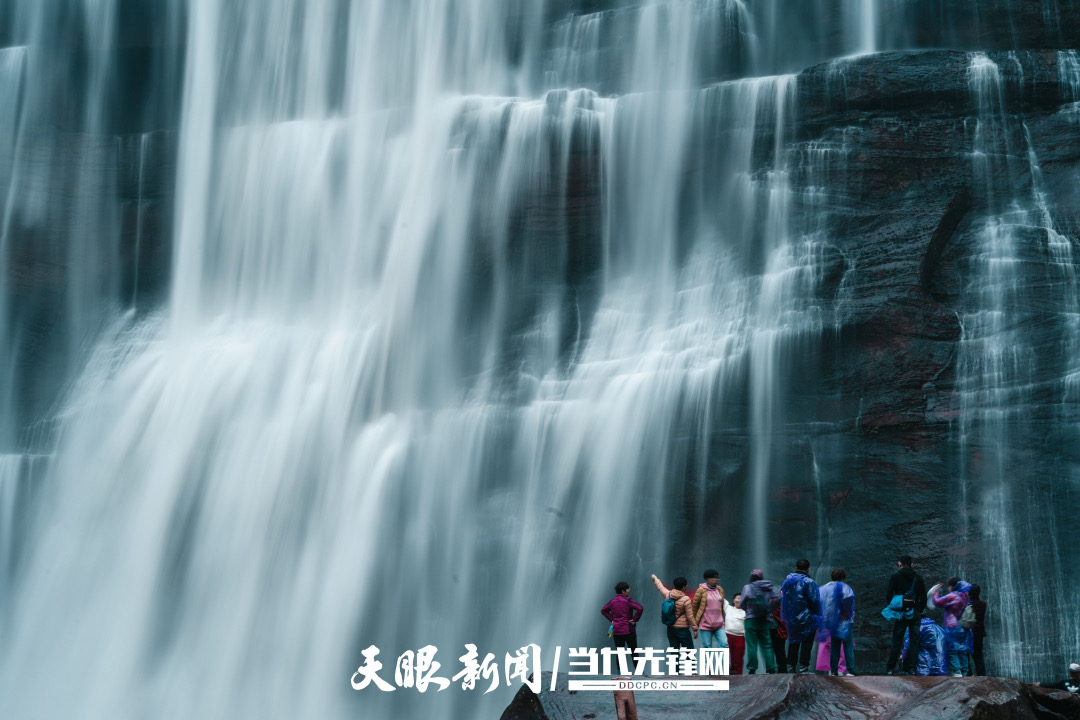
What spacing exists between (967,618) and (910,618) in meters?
0.66

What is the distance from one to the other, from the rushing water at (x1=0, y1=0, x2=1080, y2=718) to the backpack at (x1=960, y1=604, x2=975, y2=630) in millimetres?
4264

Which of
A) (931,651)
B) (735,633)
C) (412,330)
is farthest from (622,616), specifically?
(412,330)

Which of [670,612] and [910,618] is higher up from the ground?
[670,612]

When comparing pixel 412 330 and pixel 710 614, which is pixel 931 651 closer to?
pixel 710 614

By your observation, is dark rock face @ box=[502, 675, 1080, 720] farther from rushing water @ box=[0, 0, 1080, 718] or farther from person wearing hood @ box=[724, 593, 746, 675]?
rushing water @ box=[0, 0, 1080, 718]

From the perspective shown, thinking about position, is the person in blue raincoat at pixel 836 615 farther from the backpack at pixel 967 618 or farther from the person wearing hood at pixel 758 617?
the backpack at pixel 967 618

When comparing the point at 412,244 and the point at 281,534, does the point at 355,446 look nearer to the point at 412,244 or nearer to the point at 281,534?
the point at 281,534

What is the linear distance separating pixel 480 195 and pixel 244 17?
816 centimetres

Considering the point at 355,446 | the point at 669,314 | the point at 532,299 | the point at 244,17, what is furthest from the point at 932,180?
the point at 244,17

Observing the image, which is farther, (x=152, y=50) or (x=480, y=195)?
(x=152, y=50)

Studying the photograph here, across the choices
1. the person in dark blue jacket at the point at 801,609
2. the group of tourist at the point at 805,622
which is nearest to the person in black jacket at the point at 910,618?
the group of tourist at the point at 805,622

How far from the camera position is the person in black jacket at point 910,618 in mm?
12148

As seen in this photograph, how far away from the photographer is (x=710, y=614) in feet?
40.4

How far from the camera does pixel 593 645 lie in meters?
17.6
